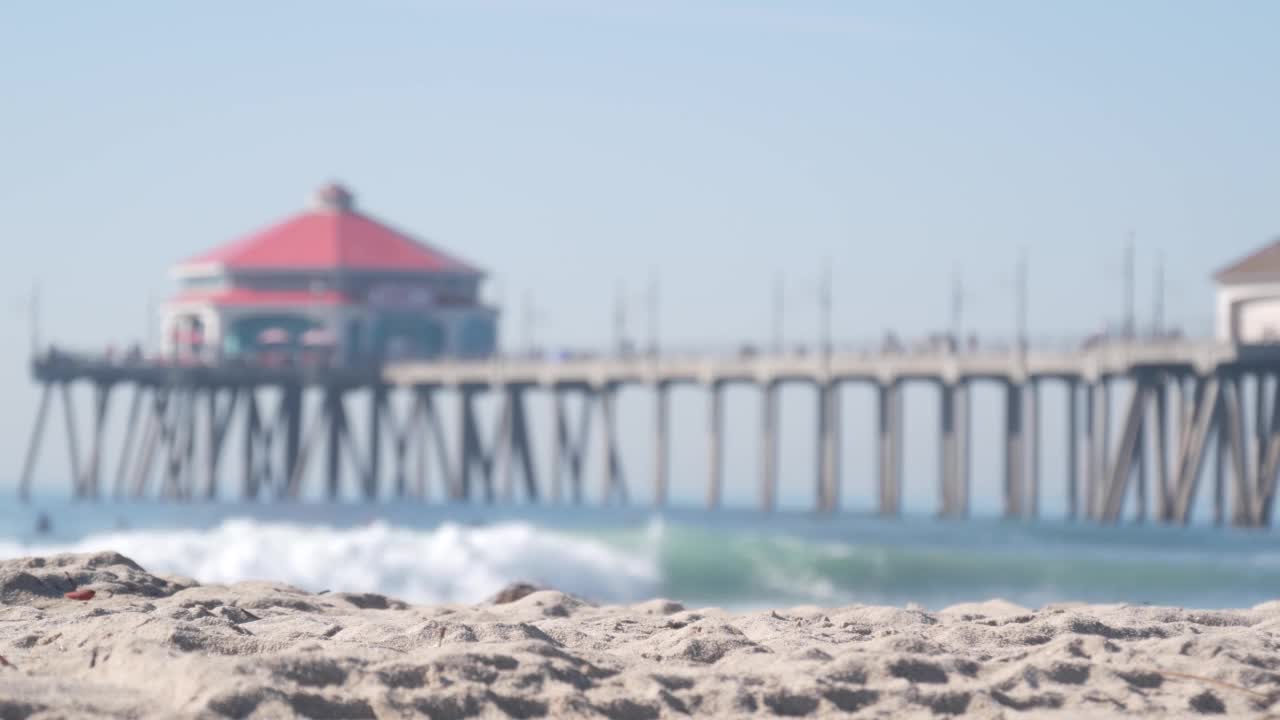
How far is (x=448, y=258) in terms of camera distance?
294ft

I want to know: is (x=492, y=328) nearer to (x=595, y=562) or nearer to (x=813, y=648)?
(x=595, y=562)

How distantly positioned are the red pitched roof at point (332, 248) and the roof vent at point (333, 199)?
0.13ft

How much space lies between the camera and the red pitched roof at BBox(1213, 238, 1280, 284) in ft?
169

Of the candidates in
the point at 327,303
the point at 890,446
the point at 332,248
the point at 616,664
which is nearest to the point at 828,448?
the point at 890,446

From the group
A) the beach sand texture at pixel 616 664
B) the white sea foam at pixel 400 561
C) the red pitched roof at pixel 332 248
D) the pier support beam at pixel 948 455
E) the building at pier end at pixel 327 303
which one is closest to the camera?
the beach sand texture at pixel 616 664

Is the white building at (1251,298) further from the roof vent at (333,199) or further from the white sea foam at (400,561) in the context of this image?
the roof vent at (333,199)

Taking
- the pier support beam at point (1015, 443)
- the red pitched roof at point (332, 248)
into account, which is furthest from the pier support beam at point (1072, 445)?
the red pitched roof at point (332, 248)

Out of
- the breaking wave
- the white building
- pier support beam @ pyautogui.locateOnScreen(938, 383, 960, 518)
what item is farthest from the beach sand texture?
pier support beam @ pyautogui.locateOnScreen(938, 383, 960, 518)

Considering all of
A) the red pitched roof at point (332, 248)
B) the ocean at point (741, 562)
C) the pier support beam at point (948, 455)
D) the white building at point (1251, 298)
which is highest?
the red pitched roof at point (332, 248)

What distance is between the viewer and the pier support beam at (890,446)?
56438 millimetres

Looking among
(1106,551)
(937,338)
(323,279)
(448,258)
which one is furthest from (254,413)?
(1106,551)

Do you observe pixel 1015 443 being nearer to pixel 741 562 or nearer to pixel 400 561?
pixel 741 562

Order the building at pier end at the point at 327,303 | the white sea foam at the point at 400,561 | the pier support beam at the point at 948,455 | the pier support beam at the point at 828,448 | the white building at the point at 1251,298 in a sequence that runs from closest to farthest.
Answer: the white sea foam at the point at 400,561, the white building at the point at 1251,298, the pier support beam at the point at 948,455, the pier support beam at the point at 828,448, the building at pier end at the point at 327,303

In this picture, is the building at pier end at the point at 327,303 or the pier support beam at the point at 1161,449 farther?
the building at pier end at the point at 327,303
